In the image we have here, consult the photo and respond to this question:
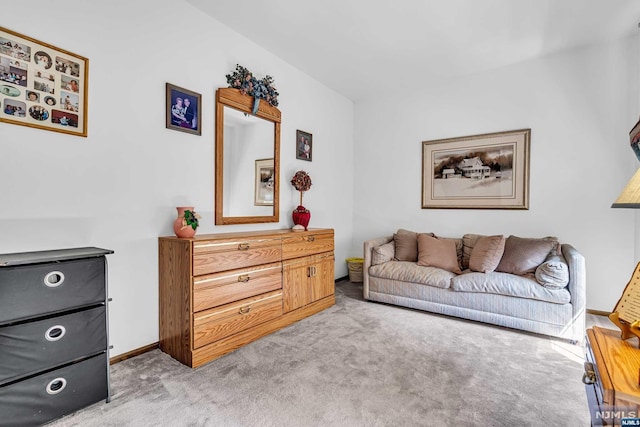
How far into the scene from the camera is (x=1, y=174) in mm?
1736

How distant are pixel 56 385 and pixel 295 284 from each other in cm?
189

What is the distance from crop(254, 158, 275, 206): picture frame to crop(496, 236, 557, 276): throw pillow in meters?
2.60

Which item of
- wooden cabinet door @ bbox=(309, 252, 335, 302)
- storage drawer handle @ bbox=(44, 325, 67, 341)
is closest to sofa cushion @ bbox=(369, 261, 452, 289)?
wooden cabinet door @ bbox=(309, 252, 335, 302)

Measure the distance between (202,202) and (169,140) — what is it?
1.93 ft

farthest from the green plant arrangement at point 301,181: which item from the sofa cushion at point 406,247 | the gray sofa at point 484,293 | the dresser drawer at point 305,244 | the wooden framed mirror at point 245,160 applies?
the sofa cushion at point 406,247

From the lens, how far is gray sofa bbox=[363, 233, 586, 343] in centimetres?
267

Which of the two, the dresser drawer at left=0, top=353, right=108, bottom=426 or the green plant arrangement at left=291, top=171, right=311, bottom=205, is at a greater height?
the green plant arrangement at left=291, top=171, right=311, bottom=205

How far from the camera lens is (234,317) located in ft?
8.12

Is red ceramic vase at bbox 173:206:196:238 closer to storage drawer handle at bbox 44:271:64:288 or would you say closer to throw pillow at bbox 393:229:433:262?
storage drawer handle at bbox 44:271:64:288

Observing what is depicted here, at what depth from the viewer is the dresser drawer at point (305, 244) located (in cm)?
302

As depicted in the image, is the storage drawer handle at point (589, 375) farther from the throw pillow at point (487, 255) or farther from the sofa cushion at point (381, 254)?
the sofa cushion at point (381, 254)

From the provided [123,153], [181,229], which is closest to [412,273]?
[181,229]

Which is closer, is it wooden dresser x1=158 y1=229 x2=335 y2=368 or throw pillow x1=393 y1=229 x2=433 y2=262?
wooden dresser x1=158 y1=229 x2=335 y2=368

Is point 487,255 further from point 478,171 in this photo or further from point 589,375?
point 589,375
